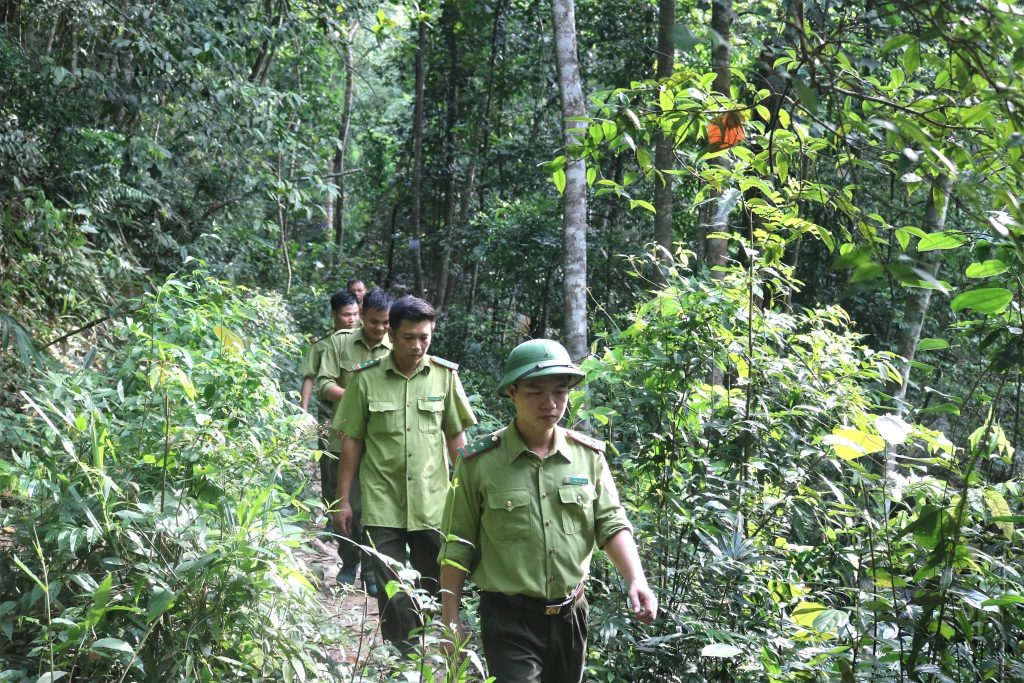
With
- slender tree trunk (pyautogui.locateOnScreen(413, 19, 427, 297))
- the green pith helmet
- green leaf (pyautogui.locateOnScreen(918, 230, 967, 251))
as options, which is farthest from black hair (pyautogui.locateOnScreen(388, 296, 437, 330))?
slender tree trunk (pyautogui.locateOnScreen(413, 19, 427, 297))

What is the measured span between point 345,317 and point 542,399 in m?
4.64

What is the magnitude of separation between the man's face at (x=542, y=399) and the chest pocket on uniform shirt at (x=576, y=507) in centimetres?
26

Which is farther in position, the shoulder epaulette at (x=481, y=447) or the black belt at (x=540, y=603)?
the shoulder epaulette at (x=481, y=447)

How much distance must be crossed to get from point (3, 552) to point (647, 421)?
9.84ft

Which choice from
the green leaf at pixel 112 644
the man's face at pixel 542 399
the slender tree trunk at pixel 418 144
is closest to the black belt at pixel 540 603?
the man's face at pixel 542 399

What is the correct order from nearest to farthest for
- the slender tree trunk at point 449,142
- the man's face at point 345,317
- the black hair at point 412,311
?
the black hair at point 412,311 → the man's face at point 345,317 → the slender tree trunk at point 449,142

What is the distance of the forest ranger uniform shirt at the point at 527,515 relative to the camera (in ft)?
11.3

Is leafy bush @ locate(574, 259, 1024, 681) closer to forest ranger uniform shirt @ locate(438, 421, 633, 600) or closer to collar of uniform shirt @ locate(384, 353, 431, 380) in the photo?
forest ranger uniform shirt @ locate(438, 421, 633, 600)

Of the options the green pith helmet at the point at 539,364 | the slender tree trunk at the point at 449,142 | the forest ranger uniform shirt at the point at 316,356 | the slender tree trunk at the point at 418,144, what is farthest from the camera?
the slender tree trunk at the point at 449,142

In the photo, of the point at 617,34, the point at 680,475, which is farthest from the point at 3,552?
the point at 617,34

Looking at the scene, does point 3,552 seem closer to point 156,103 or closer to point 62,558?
point 62,558

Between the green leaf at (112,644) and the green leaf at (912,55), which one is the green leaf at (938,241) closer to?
the green leaf at (912,55)

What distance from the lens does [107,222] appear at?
10.7 m

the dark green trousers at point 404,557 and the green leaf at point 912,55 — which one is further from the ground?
the green leaf at point 912,55
